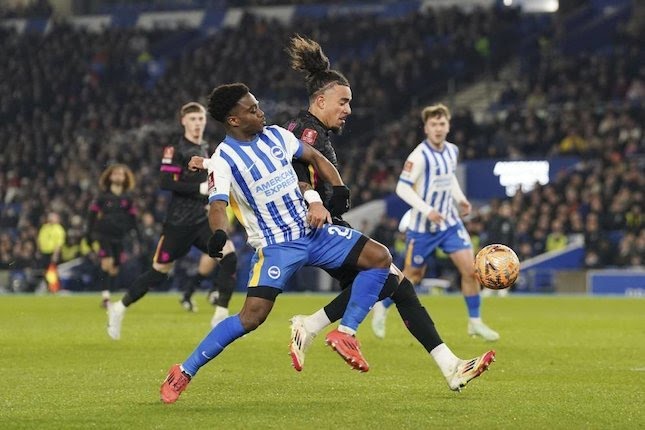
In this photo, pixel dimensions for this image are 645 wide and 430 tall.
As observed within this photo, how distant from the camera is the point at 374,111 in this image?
38.2 meters

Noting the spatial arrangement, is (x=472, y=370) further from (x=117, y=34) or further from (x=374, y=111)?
(x=117, y=34)

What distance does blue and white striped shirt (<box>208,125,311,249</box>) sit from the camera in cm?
858

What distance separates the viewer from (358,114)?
3831cm

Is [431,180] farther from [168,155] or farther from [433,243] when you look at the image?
[168,155]

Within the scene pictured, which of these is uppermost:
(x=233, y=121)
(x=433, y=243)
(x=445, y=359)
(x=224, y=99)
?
(x=224, y=99)

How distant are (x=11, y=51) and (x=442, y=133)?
111 feet

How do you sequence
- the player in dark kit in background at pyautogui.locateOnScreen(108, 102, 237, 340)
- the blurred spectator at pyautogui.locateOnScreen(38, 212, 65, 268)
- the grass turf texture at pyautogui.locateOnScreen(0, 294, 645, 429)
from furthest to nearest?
the blurred spectator at pyautogui.locateOnScreen(38, 212, 65, 268)
the player in dark kit in background at pyautogui.locateOnScreen(108, 102, 237, 340)
the grass turf texture at pyautogui.locateOnScreen(0, 294, 645, 429)

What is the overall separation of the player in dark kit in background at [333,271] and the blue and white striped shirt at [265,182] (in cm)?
25

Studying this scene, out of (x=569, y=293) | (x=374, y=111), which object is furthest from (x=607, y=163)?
(x=374, y=111)

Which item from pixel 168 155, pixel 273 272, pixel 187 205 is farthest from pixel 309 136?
pixel 187 205

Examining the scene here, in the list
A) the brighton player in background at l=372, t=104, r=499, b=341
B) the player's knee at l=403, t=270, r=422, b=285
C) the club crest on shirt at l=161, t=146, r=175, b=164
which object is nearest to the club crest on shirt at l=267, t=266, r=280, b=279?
the brighton player in background at l=372, t=104, r=499, b=341

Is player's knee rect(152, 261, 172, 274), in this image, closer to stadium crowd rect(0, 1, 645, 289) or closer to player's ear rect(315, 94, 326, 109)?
player's ear rect(315, 94, 326, 109)

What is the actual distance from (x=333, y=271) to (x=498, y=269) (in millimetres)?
1623

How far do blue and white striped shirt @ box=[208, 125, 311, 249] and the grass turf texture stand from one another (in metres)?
1.12
